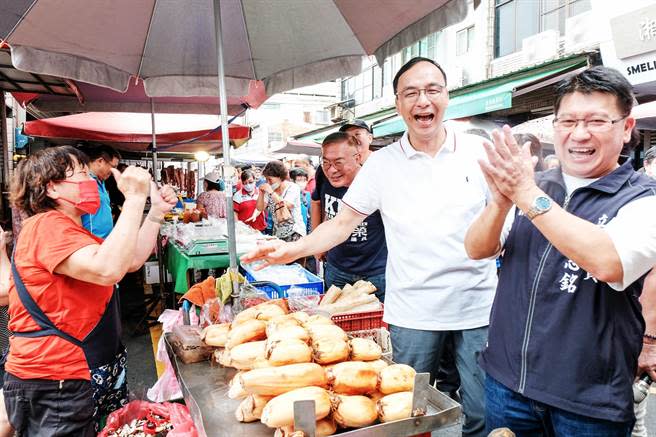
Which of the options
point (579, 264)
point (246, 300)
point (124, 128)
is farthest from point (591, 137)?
point (124, 128)

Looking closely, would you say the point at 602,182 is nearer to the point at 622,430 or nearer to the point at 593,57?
the point at 622,430

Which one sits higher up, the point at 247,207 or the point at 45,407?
the point at 247,207

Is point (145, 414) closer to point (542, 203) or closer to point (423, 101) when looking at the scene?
point (542, 203)

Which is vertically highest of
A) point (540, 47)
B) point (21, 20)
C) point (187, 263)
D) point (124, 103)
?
point (540, 47)

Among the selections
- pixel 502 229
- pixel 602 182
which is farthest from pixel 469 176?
pixel 602 182

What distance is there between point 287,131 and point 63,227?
33.7 m

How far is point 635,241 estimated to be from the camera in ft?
4.44

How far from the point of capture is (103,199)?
13.9 ft

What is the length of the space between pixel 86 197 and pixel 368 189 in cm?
153

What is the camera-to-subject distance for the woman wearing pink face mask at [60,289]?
2.06 meters

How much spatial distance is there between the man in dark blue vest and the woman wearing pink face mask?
163 cm

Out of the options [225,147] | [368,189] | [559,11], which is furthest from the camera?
[559,11]

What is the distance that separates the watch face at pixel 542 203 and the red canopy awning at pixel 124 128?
6.95 metres

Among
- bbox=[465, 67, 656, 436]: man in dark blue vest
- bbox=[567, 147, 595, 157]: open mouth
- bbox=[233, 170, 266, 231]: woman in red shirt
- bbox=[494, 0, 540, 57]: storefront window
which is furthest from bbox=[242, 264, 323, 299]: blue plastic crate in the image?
bbox=[494, 0, 540, 57]: storefront window
